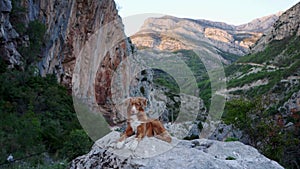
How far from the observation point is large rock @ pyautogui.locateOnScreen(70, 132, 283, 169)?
542 centimetres

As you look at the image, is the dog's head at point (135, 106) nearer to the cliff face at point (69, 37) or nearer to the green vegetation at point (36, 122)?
the green vegetation at point (36, 122)

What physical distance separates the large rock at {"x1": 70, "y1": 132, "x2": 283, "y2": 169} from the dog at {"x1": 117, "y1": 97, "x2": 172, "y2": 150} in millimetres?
107

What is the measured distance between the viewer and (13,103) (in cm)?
1644

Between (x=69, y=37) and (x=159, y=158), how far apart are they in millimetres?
26499

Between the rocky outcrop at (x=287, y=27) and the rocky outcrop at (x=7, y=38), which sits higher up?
the rocky outcrop at (x=287, y=27)

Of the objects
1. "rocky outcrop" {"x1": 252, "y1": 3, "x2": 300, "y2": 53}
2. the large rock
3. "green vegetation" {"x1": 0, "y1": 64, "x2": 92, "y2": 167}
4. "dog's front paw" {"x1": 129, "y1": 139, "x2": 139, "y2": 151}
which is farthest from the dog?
"rocky outcrop" {"x1": 252, "y1": 3, "x2": 300, "y2": 53}

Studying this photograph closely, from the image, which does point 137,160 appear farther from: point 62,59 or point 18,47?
point 62,59

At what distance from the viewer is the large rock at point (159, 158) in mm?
5418

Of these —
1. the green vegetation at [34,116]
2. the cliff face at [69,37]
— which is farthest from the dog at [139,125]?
the cliff face at [69,37]

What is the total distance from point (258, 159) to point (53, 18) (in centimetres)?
2353

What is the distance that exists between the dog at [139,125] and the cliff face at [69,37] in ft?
41.5

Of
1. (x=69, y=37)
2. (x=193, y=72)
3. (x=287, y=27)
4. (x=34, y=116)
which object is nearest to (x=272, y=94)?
(x=69, y=37)

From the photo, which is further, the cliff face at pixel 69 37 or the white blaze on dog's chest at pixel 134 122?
the cliff face at pixel 69 37

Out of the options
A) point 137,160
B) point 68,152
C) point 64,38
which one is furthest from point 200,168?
point 64,38
